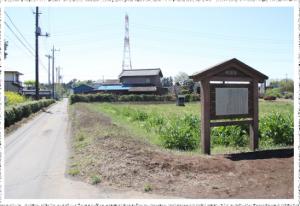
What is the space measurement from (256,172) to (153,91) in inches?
2204

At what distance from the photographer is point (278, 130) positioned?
10.0 meters

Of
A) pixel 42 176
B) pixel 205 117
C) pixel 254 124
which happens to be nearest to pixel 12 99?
pixel 42 176

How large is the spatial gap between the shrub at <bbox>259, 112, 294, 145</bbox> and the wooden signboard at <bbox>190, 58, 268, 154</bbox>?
1.21 metres

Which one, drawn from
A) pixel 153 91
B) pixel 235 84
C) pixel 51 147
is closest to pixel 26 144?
pixel 51 147

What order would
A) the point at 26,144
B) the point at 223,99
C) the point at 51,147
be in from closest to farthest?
the point at 223,99, the point at 51,147, the point at 26,144

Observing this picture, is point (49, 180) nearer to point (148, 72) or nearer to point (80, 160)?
point (80, 160)

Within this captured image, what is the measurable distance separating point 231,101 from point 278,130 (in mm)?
2324

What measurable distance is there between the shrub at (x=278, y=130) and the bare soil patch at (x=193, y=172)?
164cm

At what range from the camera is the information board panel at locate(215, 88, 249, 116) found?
8656 millimetres

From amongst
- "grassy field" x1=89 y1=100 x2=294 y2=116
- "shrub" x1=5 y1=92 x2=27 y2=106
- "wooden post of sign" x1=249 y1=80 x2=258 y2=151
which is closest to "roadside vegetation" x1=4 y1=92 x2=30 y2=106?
"shrub" x1=5 y1=92 x2=27 y2=106

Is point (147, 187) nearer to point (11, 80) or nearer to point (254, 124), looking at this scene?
point (254, 124)

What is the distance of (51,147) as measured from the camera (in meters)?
10.9

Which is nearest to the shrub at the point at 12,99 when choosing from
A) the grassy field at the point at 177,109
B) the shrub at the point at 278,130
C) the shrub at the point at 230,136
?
the grassy field at the point at 177,109

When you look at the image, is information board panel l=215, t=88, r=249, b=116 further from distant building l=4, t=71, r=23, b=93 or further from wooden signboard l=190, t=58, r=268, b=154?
distant building l=4, t=71, r=23, b=93
